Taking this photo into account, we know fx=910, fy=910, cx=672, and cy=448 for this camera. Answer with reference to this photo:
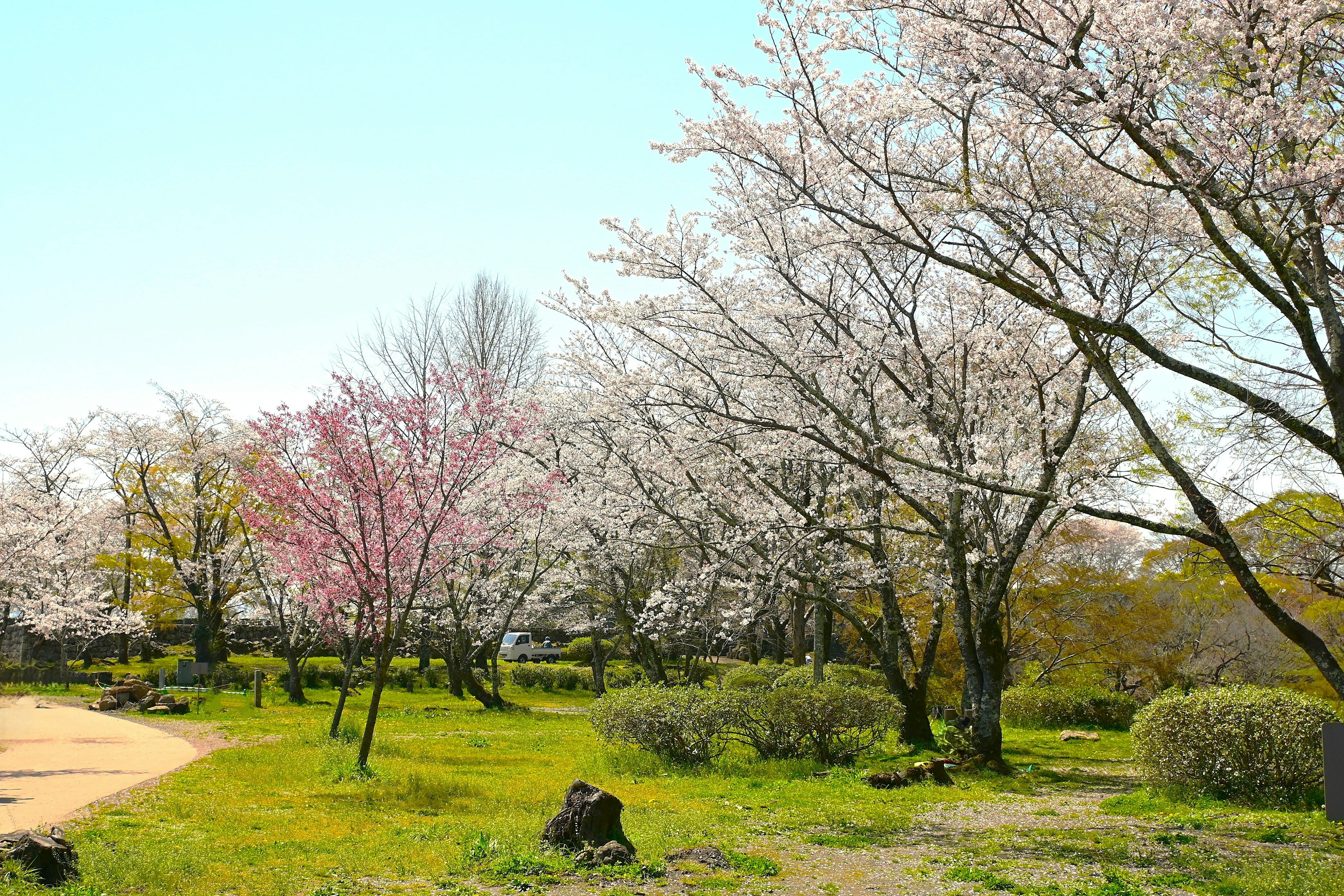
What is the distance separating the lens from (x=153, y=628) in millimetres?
28906

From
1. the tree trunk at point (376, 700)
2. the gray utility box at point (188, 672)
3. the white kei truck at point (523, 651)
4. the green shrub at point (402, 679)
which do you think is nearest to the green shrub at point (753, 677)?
the tree trunk at point (376, 700)

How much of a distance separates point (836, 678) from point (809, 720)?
338 centimetres

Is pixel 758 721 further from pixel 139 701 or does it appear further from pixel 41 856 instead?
pixel 139 701

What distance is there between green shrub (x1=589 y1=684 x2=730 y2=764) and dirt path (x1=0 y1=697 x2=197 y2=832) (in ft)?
17.9

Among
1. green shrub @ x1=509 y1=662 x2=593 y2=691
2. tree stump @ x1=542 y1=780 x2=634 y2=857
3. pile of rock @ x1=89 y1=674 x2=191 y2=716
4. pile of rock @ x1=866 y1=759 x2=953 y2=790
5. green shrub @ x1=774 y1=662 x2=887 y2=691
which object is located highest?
green shrub @ x1=774 y1=662 x2=887 y2=691

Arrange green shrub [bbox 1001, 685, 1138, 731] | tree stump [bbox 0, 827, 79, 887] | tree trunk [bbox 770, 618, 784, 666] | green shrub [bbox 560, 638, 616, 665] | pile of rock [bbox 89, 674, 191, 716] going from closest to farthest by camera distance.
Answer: tree stump [bbox 0, 827, 79, 887] < pile of rock [bbox 89, 674, 191, 716] < green shrub [bbox 1001, 685, 1138, 731] < tree trunk [bbox 770, 618, 784, 666] < green shrub [bbox 560, 638, 616, 665]

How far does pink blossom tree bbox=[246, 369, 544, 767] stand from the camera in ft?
36.0

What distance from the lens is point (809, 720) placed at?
1189 cm

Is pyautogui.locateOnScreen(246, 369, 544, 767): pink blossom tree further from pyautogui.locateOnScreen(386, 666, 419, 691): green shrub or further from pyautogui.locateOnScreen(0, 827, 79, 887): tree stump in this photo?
pyautogui.locateOnScreen(386, 666, 419, 691): green shrub

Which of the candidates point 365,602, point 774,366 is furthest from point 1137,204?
point 365,602

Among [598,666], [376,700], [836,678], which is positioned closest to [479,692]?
[598,666]

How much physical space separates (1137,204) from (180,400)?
91.2 feet

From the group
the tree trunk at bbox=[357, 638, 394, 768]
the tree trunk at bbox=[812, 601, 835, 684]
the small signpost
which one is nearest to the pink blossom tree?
the tree trunk at bbox=[357, 638, 394, 768]

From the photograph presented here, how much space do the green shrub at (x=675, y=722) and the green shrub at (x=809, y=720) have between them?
0.88 ft
